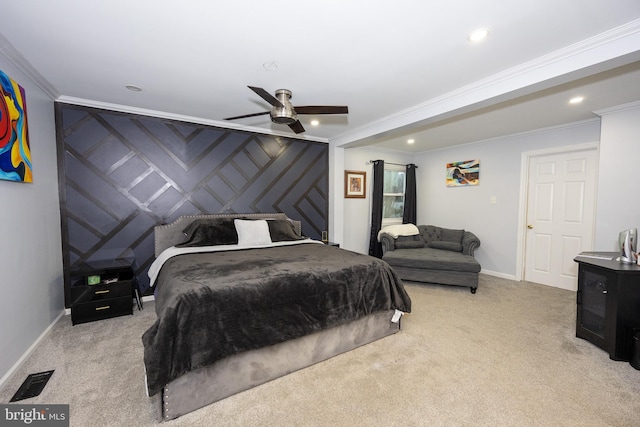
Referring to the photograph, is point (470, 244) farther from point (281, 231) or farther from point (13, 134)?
point (13, 134)

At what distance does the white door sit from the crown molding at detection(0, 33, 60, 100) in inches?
246

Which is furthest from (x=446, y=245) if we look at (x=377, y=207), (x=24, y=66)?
(x=24, y=66)

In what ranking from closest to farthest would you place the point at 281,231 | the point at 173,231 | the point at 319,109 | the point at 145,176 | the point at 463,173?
the point at 319,109, the point at 145,176, the point at 173,231, the point at 281,231, the point at 463,173

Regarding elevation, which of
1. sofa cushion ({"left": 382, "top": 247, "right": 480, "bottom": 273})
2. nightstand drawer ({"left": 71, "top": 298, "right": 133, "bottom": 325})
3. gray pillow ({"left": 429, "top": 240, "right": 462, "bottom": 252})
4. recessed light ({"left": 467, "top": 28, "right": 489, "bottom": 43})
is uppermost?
recessed light ({"left": 467, "top": 28, "right": 489, "bottom": 43})

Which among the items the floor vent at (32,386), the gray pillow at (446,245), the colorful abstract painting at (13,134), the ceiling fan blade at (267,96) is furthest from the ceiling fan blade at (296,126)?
the gray pillow at (446,245)

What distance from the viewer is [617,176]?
305cm

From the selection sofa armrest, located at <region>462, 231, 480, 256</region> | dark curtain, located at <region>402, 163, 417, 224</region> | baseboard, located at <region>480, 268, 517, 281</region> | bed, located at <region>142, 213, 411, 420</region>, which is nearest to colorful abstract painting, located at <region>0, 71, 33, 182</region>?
bed, located at <region>142, 213, 411, 420</region>

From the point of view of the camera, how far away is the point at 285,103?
2.56 meters

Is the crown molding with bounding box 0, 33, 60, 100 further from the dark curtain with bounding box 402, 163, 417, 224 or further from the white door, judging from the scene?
the white door

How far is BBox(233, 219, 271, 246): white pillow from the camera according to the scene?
3.47 metres

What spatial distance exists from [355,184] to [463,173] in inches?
81.3

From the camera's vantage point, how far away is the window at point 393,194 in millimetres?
5711

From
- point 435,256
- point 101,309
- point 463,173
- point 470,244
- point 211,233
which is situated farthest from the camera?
point 463,173

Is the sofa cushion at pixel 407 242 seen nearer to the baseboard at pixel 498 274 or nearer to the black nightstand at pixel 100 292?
the baseboard at pixel 498 274
